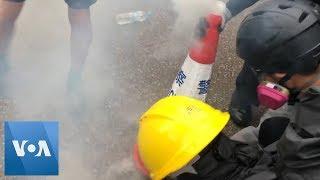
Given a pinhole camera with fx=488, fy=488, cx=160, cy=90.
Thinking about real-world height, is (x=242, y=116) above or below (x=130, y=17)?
below

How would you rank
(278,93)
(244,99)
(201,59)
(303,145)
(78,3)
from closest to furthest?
(303,145)
(278,93)
(78,3)
(201,59)
(244,99)

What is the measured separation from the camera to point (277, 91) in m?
2.68

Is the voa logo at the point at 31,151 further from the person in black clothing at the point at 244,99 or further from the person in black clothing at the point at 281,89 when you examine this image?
the person in black clothing at the point at 244,99

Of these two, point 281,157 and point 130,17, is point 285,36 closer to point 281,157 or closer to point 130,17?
point 281,157

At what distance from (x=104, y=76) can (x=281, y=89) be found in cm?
175

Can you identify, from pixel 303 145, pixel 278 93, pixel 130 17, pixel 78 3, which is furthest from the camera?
pixel 130 17

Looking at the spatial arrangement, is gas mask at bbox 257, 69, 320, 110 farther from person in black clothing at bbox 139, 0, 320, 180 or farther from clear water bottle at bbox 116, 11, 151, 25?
clear water bottle at bbox 116, 11, 151, 25

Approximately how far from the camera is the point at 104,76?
4.01 metres

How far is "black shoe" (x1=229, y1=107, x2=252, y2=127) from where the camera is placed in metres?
3.73

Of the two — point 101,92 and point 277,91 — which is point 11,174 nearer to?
point 101,92

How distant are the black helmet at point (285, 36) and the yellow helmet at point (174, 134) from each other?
0.42 m

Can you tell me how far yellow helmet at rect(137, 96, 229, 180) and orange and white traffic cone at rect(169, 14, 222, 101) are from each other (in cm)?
84

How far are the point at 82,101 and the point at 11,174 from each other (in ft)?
2.65

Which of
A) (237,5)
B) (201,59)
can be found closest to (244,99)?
(201,59)
